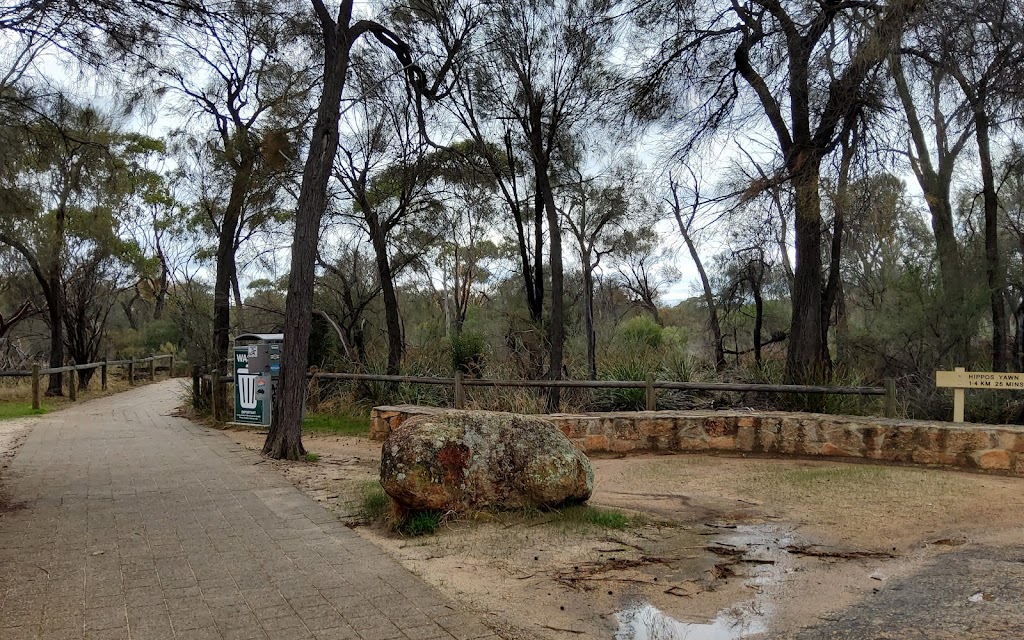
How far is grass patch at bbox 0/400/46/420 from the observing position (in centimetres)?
1530

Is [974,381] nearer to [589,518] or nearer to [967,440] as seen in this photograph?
[967,440]

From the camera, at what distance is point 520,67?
14844 millimetres

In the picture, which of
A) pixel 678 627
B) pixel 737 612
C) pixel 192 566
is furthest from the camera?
pixel 192 566

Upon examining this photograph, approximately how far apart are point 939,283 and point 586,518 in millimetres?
13781

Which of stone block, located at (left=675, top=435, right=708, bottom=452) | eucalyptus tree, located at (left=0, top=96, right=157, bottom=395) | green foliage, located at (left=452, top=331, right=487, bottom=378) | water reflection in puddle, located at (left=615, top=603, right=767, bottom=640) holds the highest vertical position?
eucalyptus tree, located at (left=0, top=96, right=157, bottom=395)

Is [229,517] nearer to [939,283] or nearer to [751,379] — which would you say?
[751,379]

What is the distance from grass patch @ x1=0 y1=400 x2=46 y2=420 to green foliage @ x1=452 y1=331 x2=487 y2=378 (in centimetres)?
897

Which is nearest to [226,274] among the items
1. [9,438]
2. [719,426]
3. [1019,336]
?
[9,438]

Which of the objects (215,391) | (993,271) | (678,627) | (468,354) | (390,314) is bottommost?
(678,627)

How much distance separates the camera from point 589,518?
5.87 meters

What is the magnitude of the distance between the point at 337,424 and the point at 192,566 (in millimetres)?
8959

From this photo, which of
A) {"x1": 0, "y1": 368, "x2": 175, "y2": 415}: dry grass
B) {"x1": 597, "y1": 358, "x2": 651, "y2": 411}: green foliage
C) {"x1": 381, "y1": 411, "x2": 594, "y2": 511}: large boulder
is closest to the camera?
{"x1": 381, "y1": 411, "x2": 594, "y2": 511}: large boulder

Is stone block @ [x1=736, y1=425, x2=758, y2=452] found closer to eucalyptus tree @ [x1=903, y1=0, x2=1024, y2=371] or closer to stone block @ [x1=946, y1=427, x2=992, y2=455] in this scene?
stone block @ [x1=946, y1=427, x2=992, y2=455]

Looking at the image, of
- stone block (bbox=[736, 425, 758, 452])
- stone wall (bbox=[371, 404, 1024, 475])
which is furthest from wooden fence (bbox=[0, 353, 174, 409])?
stone block (bbox=[736, 425, 758, 452])
